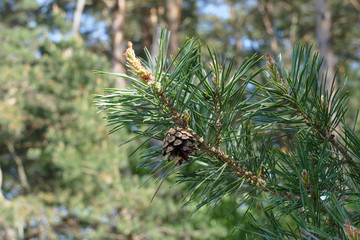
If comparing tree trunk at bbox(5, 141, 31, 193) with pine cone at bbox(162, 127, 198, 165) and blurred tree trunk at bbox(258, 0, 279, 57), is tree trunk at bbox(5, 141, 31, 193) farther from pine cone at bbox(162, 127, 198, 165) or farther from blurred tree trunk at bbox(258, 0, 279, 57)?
pine cone at bbox(162, 127, 198, 165)

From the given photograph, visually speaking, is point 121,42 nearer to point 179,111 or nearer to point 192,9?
point 192,9

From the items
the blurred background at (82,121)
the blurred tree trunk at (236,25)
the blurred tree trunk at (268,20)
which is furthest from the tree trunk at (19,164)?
the blurred tree trunk at (268,20)

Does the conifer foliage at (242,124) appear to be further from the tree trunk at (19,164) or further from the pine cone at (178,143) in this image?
the tree trunk at (19,164)

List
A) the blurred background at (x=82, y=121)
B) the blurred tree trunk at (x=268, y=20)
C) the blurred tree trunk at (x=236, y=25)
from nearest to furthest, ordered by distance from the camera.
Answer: the blurred background at (x=82, y=121) → the blurred tree trunk at (x=268, y=20) → the blurred tree trunk at (x=236, y=25)

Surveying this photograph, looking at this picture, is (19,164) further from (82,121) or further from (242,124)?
(242,124)

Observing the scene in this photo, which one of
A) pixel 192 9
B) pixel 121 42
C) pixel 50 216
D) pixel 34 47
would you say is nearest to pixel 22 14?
pixel 34 47
